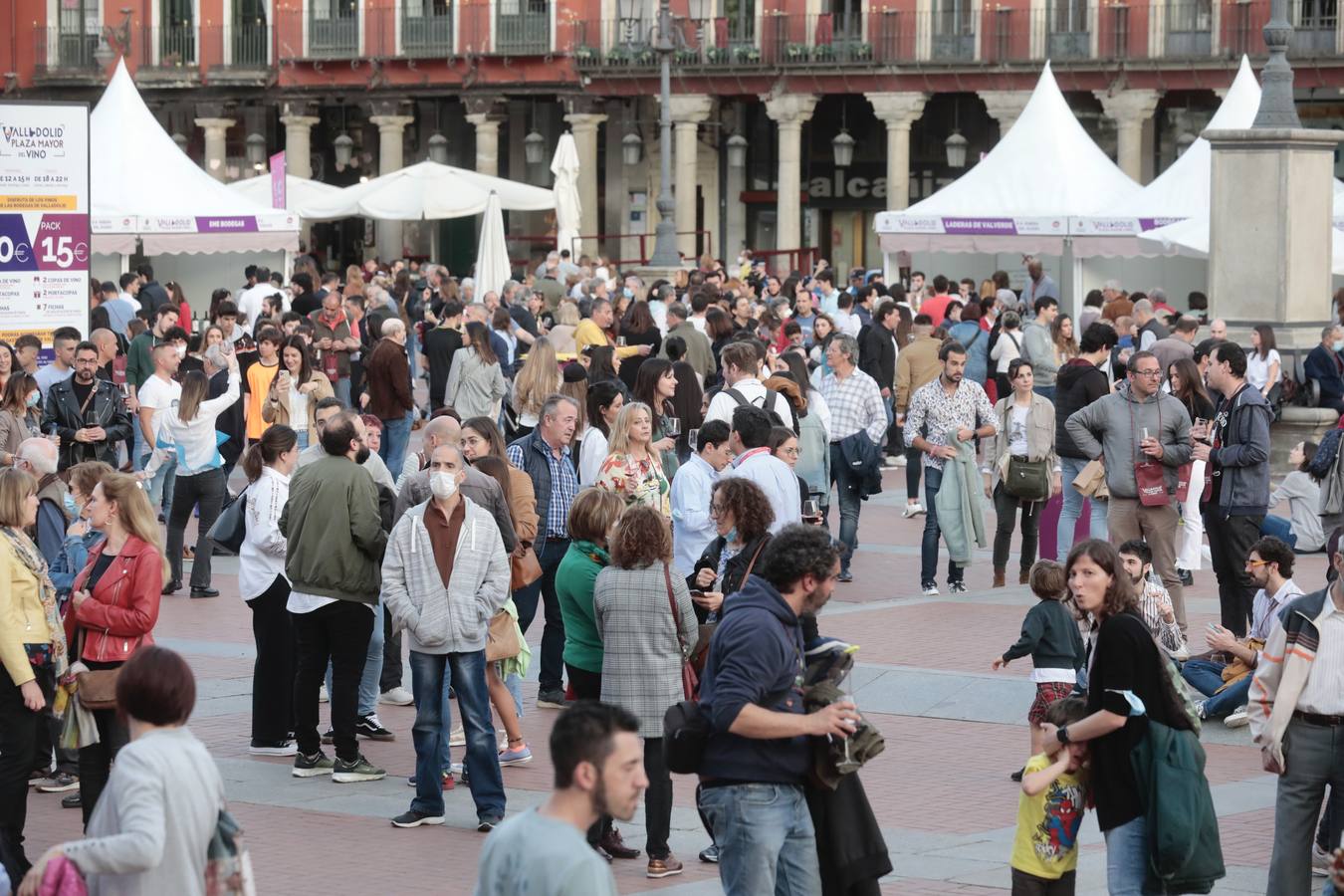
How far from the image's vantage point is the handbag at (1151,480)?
12094 millimetres

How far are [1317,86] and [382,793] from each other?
37.2 m

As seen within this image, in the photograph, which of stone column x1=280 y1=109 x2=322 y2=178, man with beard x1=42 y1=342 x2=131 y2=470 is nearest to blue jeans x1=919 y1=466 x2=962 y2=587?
man with beard x1=42 y1=342 x2=131 y2=470

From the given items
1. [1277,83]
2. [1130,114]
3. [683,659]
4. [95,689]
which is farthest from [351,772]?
[1130,114]

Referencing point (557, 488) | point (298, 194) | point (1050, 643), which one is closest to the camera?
point (1050, 643)

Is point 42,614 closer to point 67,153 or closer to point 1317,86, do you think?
point 67,153

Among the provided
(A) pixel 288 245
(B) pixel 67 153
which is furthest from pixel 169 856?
(A) pixel 288 245

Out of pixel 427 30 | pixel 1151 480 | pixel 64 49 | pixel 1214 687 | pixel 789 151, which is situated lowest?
pixel 1214 687

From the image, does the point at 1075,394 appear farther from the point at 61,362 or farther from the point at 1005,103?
the point at 1005,103

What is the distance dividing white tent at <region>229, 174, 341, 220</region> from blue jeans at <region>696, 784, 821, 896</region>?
3062 centimetres

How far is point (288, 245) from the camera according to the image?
99.8 ft

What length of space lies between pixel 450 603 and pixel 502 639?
29.8 inches

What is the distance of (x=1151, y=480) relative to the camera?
12.1 metres

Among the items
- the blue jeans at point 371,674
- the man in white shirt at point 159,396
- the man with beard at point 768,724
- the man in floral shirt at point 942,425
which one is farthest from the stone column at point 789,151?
the man with beard at point 768,724

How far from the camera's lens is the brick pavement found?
8.41m
